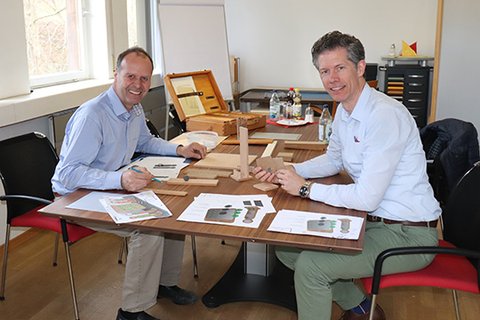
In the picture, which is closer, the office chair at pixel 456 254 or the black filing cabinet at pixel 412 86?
the office chair at pixel 456 254

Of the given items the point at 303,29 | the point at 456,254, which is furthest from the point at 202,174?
the point at 303,29

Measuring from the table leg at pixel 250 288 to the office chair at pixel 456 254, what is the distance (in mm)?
767

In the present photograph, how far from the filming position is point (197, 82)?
140 inches

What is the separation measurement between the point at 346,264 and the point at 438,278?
357 millimetres

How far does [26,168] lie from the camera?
2.63m

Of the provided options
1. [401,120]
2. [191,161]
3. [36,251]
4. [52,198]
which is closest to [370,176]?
[401,120]

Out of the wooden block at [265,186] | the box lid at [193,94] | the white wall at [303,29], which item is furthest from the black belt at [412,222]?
the white wall at [303,29]

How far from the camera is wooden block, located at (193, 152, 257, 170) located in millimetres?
2389

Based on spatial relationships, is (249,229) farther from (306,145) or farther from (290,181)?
(306,145)

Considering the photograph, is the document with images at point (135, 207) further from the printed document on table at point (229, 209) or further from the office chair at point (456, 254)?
the office chair at point (456, 254)

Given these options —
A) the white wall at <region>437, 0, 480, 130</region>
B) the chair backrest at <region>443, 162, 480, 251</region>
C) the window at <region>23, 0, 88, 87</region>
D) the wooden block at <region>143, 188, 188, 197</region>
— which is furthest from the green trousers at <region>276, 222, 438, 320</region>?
the white wall at <region>437, 0, 480, 130</region>

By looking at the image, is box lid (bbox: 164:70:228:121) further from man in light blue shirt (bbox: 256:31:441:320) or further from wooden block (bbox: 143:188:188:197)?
man in light blue shirt (bbox: 256:31:441:320)

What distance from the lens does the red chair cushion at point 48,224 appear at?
2.39 metres

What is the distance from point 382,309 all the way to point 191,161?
122cm
